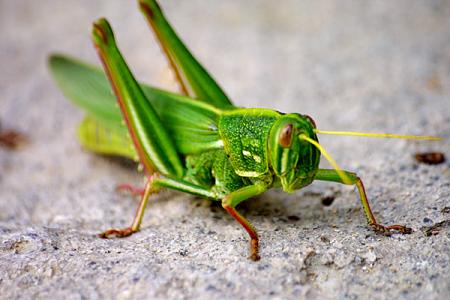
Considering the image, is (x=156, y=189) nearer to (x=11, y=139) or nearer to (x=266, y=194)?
(x=266, y=194)

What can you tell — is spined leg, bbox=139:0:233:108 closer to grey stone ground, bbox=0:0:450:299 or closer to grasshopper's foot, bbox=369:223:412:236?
grey stone ground, bbox=0:0:450:299

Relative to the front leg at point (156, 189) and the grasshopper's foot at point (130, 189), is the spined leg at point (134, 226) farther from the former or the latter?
the grasshopper's foot at point (130, 189)

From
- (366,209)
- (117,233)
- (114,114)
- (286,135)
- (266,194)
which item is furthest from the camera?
(114,114)

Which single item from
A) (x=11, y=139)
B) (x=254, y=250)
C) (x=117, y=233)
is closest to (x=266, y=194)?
(x=254, y=250)

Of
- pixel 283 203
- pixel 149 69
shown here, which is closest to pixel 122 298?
pixel 283 203

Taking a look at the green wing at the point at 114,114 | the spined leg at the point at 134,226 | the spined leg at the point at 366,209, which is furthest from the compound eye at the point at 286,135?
the spined leg at the point at 134,226

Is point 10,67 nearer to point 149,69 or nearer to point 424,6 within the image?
point 149,69
